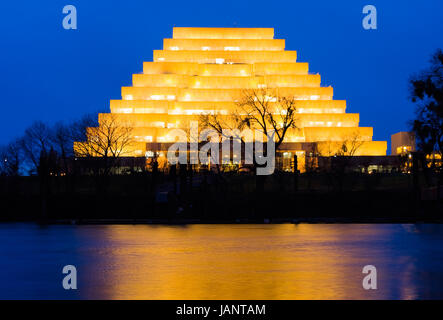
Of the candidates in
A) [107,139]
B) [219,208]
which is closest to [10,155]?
[107,139]

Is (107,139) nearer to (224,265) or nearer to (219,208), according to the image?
(219,208)

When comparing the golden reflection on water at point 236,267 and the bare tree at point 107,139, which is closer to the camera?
the golden reflection on water at point 236,267

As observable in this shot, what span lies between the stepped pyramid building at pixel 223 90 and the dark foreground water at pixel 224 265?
5790 cm

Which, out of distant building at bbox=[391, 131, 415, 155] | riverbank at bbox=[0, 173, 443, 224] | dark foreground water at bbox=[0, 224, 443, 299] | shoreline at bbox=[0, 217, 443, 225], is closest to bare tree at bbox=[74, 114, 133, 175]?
riverbank at bbox=[0, 173, 443, 224]

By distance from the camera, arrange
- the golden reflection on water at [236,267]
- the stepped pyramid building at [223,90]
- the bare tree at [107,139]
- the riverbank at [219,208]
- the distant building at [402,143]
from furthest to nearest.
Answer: the distant building at [402,143]
the stepped pyramid building at [223,90]
the bare tree at [107,139]
the riverbank at [219,208]
the golden reflection on water at [236,267]

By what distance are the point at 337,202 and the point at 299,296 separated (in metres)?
25.0

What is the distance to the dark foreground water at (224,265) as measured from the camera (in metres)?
10.6

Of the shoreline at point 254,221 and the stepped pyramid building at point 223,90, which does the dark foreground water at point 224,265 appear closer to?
the shoreline at point 254,221

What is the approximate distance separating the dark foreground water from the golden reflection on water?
0.06 ft

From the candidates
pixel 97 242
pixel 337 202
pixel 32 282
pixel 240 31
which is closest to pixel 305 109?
pixel 240 31

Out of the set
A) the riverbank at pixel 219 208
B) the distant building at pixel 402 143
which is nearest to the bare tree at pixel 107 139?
the riverbank at pixel 219 208

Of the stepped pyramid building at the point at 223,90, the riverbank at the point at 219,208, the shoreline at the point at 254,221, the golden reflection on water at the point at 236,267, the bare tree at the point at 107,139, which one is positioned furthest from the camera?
the stepped pyramid building at the point at 223,90
